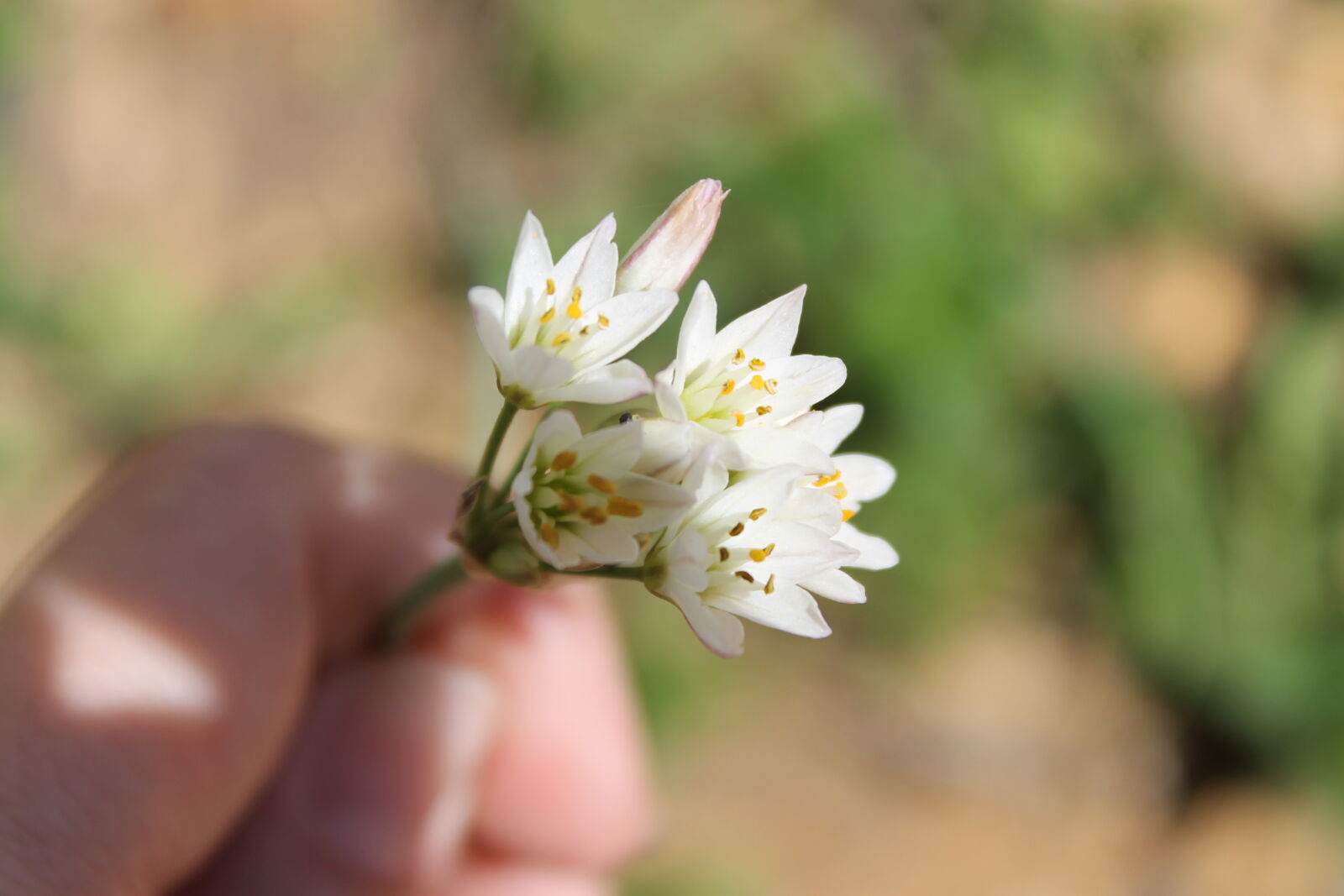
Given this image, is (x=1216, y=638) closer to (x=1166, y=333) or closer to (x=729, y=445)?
(x=1166, y=333)

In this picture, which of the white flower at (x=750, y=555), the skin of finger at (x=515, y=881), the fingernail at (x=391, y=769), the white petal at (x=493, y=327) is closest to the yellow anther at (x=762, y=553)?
the white flower at (x=750, y=555)

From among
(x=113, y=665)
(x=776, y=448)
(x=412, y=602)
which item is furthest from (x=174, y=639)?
(x=776, y=448)

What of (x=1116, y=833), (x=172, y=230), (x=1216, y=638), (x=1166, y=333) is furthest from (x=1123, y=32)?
(x=172, y=230)

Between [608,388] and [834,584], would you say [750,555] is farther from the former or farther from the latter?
[608,388]

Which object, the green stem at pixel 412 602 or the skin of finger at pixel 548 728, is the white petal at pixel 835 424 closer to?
the green stem at pixel 412 602

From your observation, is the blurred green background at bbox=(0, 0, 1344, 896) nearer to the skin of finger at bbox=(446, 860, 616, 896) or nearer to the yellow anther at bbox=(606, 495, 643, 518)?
the skin of finger at bbox=(446, 860, 616, 896)

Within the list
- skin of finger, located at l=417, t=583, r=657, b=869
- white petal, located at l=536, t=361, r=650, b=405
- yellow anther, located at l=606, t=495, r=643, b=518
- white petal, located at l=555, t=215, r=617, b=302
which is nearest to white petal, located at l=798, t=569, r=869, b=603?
yellow anther, located at l=606, t=495, r=643, b=518
